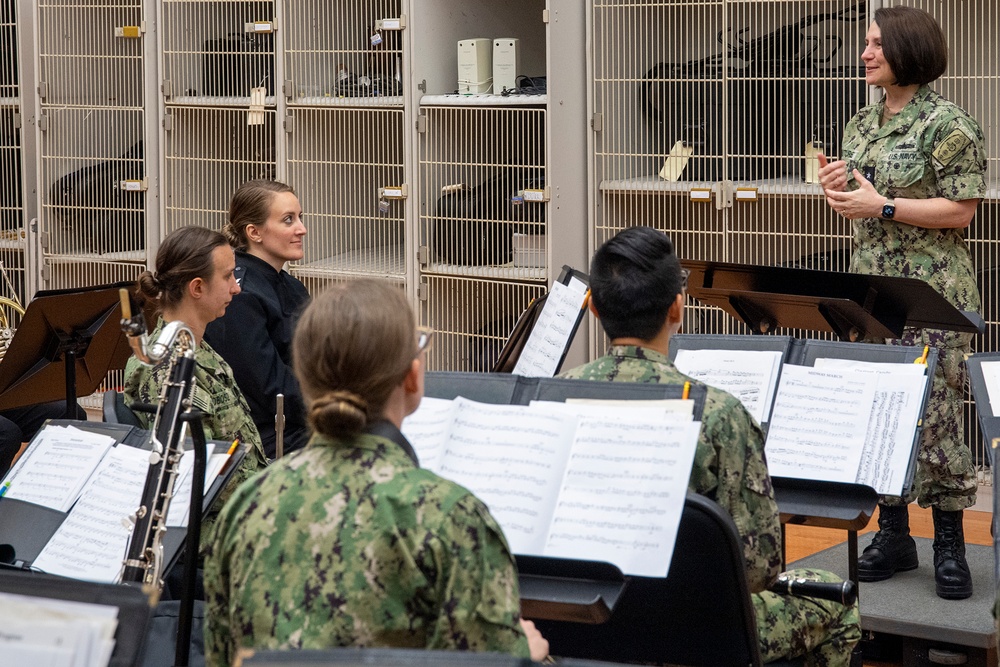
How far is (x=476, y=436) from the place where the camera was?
6.57ft

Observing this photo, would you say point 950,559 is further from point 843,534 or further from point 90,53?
point 90,53

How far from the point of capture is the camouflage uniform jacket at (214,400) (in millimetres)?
2701

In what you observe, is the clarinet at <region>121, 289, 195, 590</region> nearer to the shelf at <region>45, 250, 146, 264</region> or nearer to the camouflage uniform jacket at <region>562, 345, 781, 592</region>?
the camouflage uniform jacket at <region>562, 345, 781, 592</region>

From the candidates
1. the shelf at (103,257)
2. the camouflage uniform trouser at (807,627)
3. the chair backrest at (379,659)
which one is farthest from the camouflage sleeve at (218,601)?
the shelf at (103,257)

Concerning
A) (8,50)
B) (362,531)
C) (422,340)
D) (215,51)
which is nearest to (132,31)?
(215,51)

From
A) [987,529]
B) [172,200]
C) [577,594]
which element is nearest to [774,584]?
[577,594]

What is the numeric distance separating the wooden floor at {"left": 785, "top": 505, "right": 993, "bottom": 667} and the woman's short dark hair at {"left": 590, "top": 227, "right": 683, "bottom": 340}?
1704 mm

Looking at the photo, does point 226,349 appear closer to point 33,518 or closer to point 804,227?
point 33,518

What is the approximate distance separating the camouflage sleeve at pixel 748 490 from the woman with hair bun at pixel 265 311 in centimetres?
150

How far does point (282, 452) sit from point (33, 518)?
0.99 metres

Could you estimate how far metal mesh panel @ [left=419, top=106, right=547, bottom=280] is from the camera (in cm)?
478

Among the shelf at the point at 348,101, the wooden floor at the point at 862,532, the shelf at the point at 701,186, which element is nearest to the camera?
the wooden floor at the point at 862,532

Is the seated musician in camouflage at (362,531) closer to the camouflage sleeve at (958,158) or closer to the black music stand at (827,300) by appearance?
the black music stand at (827,300)

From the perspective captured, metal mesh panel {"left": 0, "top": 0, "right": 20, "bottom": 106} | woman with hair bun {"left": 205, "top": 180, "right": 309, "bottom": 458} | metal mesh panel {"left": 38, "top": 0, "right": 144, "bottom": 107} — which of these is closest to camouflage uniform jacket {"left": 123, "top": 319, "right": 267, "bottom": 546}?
woman with hair bun {"left": 205, "top": 180, "right": 309, "bottom": 458}
